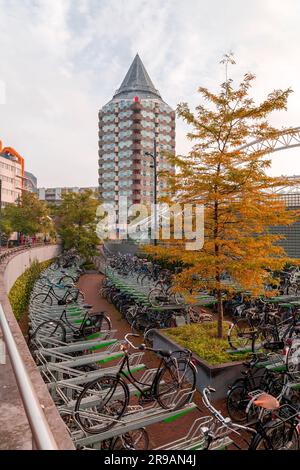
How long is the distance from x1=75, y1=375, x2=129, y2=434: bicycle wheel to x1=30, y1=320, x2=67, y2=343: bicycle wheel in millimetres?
2545

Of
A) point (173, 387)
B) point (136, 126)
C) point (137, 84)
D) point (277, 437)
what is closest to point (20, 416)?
point (173, 387)

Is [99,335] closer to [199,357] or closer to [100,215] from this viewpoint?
[199,357]

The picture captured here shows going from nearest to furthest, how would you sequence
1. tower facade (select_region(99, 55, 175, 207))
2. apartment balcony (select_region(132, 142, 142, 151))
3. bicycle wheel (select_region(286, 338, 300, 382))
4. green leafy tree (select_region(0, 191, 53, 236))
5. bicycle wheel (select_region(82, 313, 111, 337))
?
bicycle wheel (select_region(286, 338, 300, 382)), bicycle wheel (select_region(82, 313, 111, 337)), green leafy tree (select_region(0, 191, 53, 236)), apartment balcony (select_region(132, 142, 142, 151)), tower facade (select_region(99, 55, 175, 207))

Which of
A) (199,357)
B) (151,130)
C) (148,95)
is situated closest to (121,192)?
(151,130)

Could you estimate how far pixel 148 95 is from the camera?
7562 centimetres

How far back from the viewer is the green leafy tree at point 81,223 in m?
25.2

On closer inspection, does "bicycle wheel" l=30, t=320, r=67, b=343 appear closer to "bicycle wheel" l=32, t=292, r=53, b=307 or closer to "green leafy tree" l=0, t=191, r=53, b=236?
"bicycle wheel" l=32, t=292, r=53, b=307

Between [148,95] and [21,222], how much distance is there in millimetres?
56480

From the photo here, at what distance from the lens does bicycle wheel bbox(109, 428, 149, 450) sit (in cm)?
402

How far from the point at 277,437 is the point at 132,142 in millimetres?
68512

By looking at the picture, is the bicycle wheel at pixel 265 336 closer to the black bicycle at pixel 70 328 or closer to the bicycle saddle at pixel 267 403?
the bicycle saddle at pixel 267 403

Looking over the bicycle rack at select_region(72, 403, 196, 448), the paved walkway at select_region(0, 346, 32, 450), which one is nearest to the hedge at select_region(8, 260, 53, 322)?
the bicycle rack at select_region(72, 403, 196, 448)

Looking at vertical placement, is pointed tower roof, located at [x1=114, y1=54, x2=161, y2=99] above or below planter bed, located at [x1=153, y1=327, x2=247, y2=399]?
above

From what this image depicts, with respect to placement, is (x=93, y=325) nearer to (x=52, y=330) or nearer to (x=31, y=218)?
(x=52, y=330)
